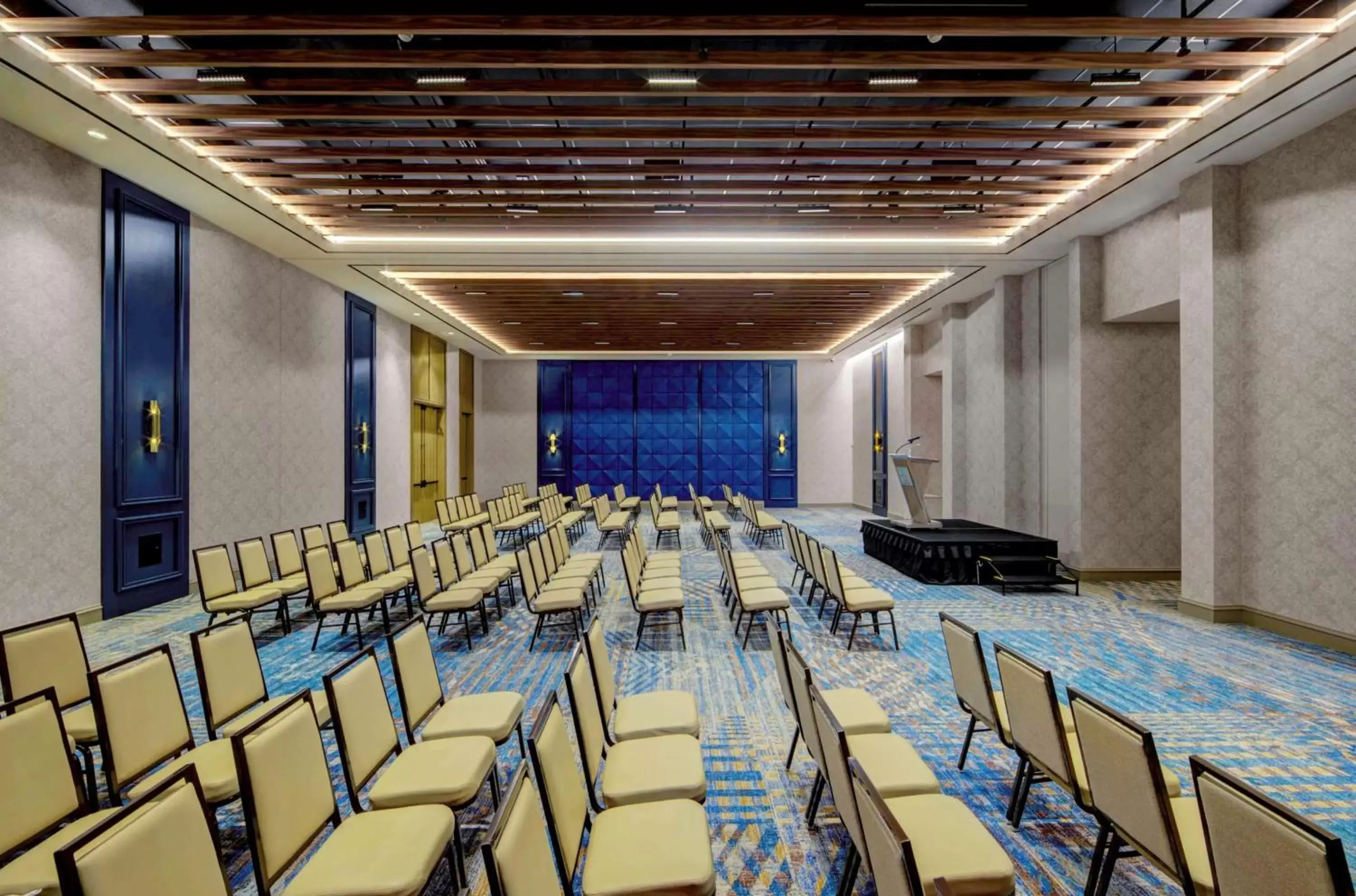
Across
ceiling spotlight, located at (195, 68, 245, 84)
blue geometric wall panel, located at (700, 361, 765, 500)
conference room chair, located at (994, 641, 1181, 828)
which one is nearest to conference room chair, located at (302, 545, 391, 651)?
ceiling spotlight, located at (195, 68, 245, 84)

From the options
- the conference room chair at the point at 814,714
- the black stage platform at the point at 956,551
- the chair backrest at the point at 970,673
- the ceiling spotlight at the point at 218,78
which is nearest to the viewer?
the conference room chair at the point at 814,714

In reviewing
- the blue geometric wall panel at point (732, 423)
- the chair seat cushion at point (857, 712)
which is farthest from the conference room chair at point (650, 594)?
the blue geometric wall panel at point (732, 423)

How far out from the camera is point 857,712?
2848 mm

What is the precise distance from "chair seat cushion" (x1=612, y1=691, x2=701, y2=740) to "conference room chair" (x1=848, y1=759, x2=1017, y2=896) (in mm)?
899

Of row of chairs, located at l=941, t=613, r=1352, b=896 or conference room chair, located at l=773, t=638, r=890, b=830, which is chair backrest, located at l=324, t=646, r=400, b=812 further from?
row of chairs, located at l=941, t=613, r=1352, b=896

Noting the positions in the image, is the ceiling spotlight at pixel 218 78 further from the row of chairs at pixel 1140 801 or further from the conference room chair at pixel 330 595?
the row of chairs at pixel 1140 801

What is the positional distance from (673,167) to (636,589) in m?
3.85

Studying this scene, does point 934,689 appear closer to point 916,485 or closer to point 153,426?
point 916,485

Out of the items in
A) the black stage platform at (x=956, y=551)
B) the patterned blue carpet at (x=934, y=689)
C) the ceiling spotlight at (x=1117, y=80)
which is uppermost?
the ceiling spotlight at (x=1117, y=80)

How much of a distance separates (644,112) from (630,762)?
4.43 meters

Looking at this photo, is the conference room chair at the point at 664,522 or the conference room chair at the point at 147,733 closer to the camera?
the conference room chair at the point at 147,733

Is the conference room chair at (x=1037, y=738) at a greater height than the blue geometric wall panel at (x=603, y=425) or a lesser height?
lesser

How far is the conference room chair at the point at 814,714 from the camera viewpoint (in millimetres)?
2430

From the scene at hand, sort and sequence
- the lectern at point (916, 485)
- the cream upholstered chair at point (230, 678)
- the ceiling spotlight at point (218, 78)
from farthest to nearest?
the lectern at point (916, 485)
the ceiling spotlight at point (218, 78)
the cream upholstered chair at point (230, 678)
